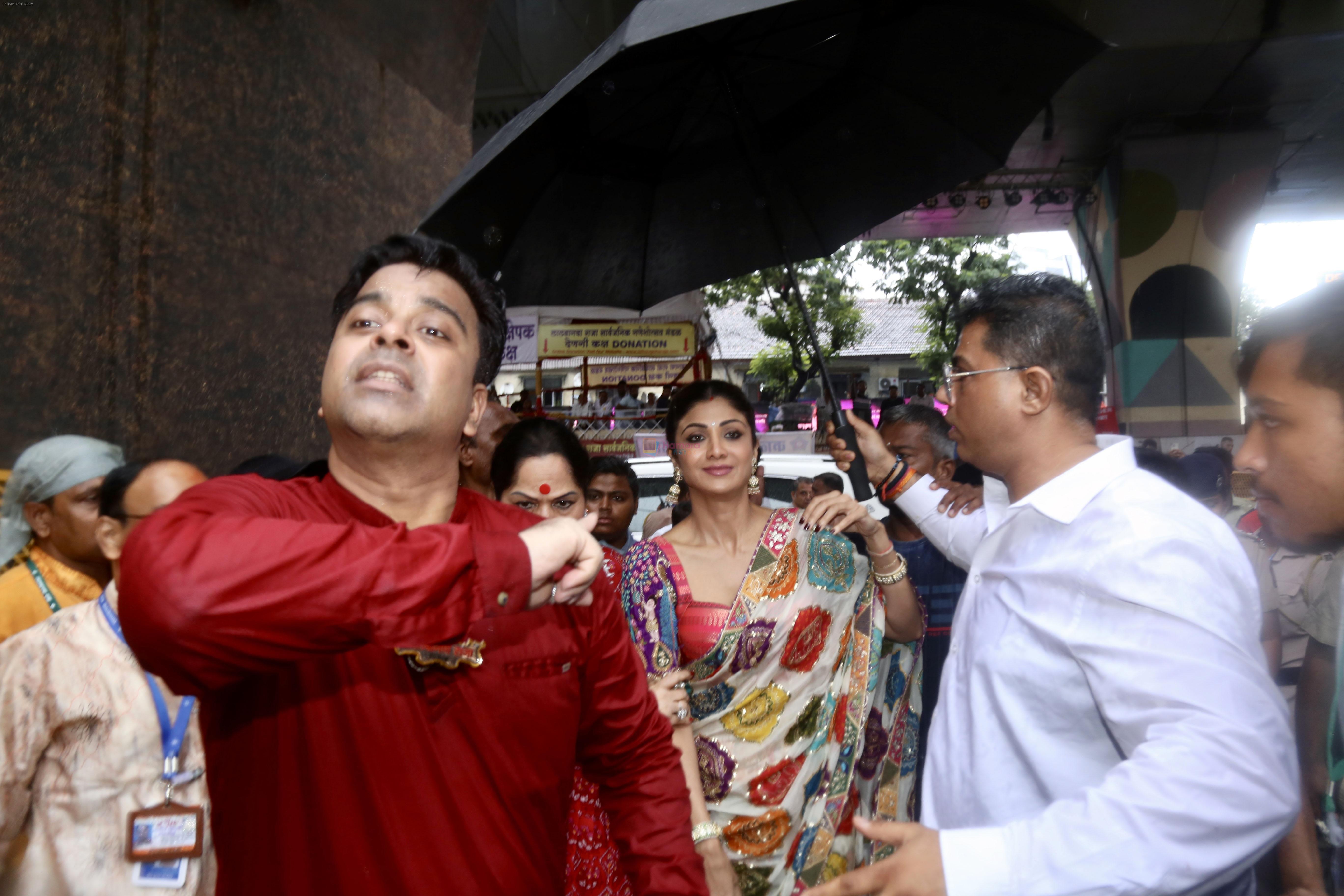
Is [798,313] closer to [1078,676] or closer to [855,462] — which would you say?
[855,462]

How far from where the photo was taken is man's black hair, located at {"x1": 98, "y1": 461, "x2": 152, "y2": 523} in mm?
2326

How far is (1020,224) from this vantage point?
17500 millimetres

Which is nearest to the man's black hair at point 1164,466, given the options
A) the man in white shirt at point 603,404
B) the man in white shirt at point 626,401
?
the man in white shirt at point 603,404

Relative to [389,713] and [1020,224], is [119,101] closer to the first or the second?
[389,713]

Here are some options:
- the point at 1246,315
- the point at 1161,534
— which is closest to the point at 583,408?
the point at 1161,534

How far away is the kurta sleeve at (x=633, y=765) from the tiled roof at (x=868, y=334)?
29692mm

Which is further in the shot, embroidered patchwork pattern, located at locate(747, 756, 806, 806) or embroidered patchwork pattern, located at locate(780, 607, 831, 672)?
embroidered patchwork pattern, located at locate(780, 607, 831, 672)

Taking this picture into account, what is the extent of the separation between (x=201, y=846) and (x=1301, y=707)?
10.1ft

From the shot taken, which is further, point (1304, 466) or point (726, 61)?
point (726, 61)

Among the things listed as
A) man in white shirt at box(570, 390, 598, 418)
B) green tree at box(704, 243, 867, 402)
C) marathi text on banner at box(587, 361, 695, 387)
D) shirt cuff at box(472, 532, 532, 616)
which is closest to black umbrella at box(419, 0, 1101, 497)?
shirt cuff at box(472, 532, 532, 616)

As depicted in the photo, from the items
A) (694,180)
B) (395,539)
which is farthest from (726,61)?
(395,539)

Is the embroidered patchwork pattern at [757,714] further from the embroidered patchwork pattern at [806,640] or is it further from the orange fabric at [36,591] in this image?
the orange fabric at [36,591]

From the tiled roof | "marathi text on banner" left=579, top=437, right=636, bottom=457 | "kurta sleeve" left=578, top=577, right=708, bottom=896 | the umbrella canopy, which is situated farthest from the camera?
the tiled roof

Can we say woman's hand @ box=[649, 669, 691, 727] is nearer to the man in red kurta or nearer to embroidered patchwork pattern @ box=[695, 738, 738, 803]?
embroidered patchwork pattern @ box=[695, 738, 738, 803]
